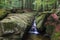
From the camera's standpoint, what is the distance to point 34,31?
10258 millimetres

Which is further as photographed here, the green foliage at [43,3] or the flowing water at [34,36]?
the green foliage at [43,3]

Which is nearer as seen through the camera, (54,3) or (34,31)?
(34,31)

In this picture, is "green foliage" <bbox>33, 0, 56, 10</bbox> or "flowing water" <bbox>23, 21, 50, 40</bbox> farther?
"green foliage" <bbox>33, 0, 56, 10</bbox>

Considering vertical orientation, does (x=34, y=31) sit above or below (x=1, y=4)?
below

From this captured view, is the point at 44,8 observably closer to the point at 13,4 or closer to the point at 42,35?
the point at 13,4

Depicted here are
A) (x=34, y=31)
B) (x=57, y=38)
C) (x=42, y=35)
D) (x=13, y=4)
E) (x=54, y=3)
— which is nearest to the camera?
(x=57, y=38)

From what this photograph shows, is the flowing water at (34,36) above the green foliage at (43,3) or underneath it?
→ underneath

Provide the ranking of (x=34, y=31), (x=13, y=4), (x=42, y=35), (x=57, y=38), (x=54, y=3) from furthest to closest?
(x=13, y=4), (x=54, y=3), (x=34, y=31), (x=42, y=35), (x=57, y=38)

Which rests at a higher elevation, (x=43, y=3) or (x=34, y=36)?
(x=43, y=3)

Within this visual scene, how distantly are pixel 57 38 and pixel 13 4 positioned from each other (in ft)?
30.2

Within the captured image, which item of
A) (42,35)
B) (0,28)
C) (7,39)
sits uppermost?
(0,28)

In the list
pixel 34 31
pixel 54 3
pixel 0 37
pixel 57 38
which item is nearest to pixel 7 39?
pixel 0 37

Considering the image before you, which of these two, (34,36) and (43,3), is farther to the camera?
(43,3)

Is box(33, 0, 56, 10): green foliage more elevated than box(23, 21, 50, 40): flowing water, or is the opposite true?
box(33, 0, 56, 10): green foliage
